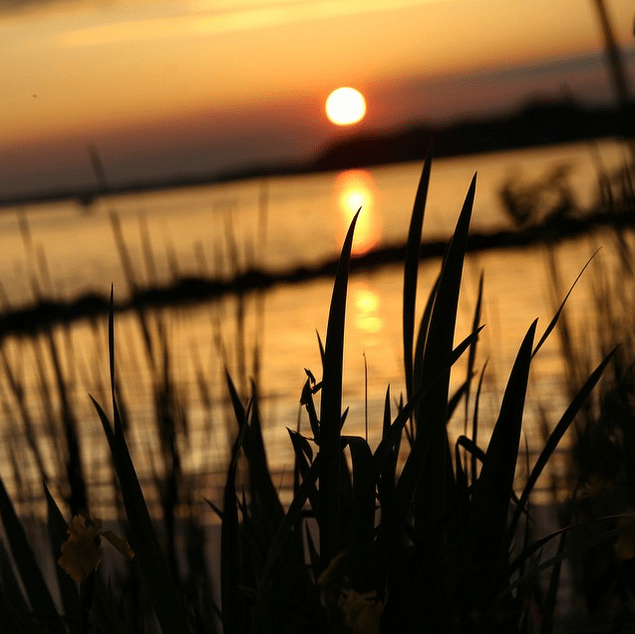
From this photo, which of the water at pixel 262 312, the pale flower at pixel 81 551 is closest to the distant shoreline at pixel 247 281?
the water at pixel 262 312

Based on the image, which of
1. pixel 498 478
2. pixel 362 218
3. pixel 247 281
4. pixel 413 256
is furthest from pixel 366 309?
pixel 362 218

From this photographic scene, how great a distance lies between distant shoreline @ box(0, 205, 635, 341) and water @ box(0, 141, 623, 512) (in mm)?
43

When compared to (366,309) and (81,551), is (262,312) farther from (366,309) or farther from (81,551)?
(366,309)

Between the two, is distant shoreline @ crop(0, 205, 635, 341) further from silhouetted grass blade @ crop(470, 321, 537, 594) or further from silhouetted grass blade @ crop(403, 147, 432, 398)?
silhouetted grass blade @ crop(470, 321, 537, 594)

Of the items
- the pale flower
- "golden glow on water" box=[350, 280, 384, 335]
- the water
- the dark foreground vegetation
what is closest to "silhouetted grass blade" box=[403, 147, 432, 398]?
the dark foreground vegetation

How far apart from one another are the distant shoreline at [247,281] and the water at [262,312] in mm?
43

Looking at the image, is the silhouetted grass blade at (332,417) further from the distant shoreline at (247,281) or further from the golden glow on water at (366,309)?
the golden glow on water at (366,309)

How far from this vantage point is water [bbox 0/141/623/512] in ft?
5.39

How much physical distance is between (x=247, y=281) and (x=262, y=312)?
0.62 metres

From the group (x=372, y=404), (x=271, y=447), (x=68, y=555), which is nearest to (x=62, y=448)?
(x=68, y=555)

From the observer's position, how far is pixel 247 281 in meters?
1.42

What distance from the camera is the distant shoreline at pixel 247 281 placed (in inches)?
57.1

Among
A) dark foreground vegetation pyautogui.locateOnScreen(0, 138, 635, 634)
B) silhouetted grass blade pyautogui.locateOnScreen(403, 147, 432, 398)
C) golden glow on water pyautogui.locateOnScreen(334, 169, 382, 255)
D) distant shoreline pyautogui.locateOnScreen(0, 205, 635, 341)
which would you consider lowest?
dark foreground vegetation pyautogui.locateOnScreen(0, 138, 635, 634)

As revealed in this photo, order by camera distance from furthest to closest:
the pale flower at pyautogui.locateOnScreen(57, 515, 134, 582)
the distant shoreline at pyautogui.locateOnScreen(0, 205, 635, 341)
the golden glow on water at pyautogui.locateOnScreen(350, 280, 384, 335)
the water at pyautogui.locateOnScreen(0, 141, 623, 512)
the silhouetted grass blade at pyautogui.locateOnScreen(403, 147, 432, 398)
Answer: the golden glow on water at pyautogui.locateOnScreen(350, 280, 384, 335) < the water at pyautogui.locateOnScreen(0, 141, 623, 512) < the distant shoreline at pyautogui.locateOnScreen(0, 205, 635, 341) < the silhouetted grass blade at pyautogui.locateOnScreen(403, 147, 432, 398) < the pale flower at pyautogui.locateOnScreen(57, 515, 134, 582)
